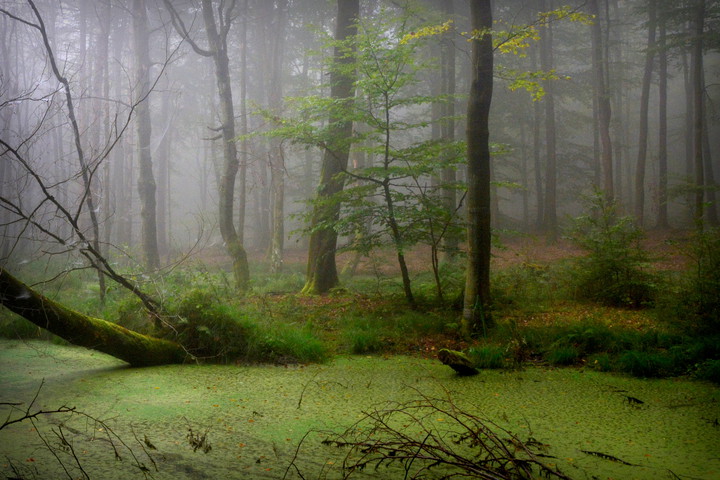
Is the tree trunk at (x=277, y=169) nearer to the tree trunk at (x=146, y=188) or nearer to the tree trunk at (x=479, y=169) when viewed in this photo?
the tree trunk at (x=146, y=188)

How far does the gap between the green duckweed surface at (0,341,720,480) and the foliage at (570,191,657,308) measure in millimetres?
2545

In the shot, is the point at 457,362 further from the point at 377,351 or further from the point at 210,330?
the point at 210,330

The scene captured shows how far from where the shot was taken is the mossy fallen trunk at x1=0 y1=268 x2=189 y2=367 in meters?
3.47

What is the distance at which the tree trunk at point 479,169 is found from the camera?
5344 millimetres

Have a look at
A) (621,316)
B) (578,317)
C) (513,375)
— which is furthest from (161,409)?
(621,316)

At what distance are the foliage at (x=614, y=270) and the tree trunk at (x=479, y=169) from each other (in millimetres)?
2089

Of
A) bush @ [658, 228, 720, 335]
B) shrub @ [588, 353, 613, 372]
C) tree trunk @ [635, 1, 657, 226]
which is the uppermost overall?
tree trunk @ [635, 1, 657, 226]

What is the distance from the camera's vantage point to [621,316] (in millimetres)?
5613

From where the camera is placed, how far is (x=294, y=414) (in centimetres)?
320

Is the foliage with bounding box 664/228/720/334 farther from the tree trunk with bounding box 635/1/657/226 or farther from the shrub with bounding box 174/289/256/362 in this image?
the tree trunk with bounding box 635/1/657/226

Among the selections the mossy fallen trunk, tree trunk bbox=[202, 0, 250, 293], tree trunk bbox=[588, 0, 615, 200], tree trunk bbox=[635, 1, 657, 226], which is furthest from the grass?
tree trunk bbox=[635, 1, 657, 226]

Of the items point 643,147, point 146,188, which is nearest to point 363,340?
point 146,188

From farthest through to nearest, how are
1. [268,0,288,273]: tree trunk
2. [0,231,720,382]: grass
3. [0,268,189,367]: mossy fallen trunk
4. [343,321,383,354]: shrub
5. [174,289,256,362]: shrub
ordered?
[268,0,288,273]: tree trunk → [343,321,383,354]: shrub → [174,289,256,362]: shrub → [0,231,720,382]: grass → [0,268,189,367]: mossy fallen trunk

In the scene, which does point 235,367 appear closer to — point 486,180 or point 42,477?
point 42,477
